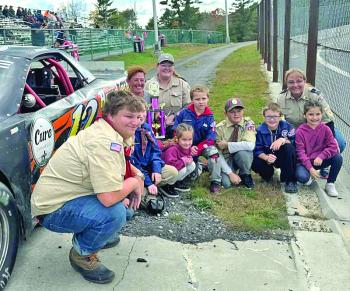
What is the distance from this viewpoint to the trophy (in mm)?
5781

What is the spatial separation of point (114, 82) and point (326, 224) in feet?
9.56

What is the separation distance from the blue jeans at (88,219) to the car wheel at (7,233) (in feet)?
0.71

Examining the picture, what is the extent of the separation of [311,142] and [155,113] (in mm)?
1895

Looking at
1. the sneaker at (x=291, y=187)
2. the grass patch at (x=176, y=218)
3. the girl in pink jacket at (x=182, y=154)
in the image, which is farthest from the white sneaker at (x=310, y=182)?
the grass patch at (x=176, y=218)

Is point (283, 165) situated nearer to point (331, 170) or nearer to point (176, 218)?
point (331, 170)

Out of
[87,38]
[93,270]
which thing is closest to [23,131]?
[93,270]

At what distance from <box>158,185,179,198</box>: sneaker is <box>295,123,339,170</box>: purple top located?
1365 mm

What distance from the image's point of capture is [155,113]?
19.0 ft

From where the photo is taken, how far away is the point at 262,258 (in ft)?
11.6

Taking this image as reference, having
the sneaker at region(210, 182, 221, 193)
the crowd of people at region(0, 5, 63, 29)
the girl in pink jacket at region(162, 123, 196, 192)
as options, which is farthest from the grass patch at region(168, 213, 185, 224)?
the crowd of people at region(0, 5, 63, 29)

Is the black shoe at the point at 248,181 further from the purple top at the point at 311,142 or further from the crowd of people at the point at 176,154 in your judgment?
the purple top at the point at 311,142

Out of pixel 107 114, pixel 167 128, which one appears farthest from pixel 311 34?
pixel 107 114

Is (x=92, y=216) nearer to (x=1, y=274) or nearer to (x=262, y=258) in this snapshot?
(x=1, y=274)

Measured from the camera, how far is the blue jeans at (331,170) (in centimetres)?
483
